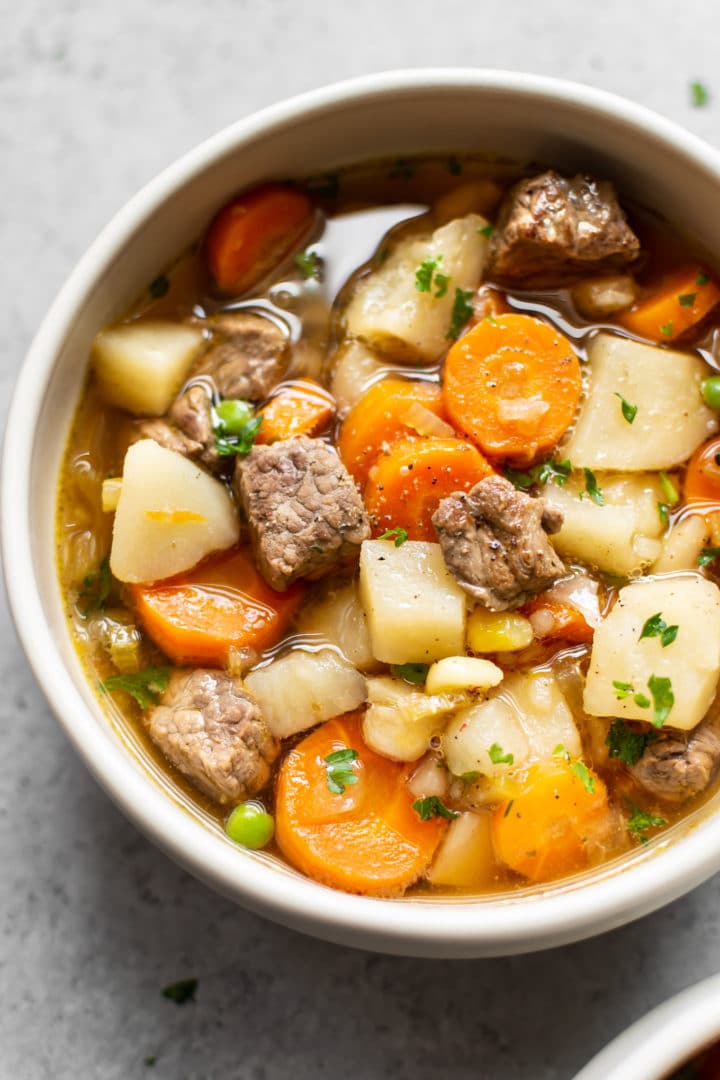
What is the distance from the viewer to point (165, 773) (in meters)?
2.77

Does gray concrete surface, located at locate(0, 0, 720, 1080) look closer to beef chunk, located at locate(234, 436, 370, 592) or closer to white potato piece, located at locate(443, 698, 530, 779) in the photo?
white potato piece, located at locate(443, 698, 530, 779)

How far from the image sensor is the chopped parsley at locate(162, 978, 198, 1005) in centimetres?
300

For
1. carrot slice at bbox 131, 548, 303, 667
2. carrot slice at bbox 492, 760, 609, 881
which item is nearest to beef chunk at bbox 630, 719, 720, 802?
carrot slice at bbox 492, 760, 609, 881

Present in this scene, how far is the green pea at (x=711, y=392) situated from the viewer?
2.87m

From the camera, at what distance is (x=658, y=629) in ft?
8.68

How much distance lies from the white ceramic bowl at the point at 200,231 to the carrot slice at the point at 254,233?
0.05 metres

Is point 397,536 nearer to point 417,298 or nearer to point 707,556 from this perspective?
point 417,298

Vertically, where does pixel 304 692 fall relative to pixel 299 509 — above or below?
below

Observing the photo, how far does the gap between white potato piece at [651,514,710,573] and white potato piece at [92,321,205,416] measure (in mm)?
1238

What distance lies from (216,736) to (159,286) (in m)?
1.12

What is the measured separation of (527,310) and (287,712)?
116 cm

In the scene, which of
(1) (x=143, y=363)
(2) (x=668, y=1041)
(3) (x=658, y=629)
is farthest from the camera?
(1) (x=143, y=363)

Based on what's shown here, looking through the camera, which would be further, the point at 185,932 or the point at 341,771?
the point at 185,932

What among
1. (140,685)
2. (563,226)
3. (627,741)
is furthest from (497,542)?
(140,685)
